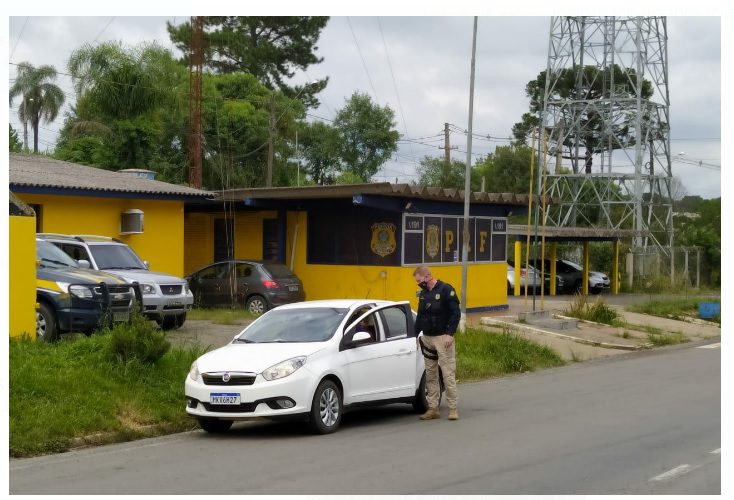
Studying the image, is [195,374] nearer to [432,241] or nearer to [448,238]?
[432,241]

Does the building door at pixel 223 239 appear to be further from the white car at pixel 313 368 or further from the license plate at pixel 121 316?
the white car at pixel 313 368

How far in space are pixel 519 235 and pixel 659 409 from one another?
81.8ft

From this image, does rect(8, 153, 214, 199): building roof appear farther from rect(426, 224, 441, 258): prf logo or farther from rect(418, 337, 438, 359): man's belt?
rect(418, 337, 438, 359): man's belt

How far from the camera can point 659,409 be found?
14930 millimetres

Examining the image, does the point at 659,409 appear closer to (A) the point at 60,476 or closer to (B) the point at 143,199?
(A) the point at 60,476

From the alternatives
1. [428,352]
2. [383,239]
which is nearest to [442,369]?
[428,352]

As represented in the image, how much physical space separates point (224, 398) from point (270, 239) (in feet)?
61.9

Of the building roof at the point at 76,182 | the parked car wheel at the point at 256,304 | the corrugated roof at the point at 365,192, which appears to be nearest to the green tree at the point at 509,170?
the corrugated roof at the point at 365,192

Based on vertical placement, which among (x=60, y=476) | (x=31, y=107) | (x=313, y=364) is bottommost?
(x=60, y=476)

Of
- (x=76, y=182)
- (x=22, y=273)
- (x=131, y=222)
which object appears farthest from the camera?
(x=131, y=222)

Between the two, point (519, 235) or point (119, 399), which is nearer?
point (119, 399)

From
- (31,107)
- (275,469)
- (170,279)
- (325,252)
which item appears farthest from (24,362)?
(31,107)

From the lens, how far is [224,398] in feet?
40.5

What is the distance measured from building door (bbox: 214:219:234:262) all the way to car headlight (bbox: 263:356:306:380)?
1941 centimetres
